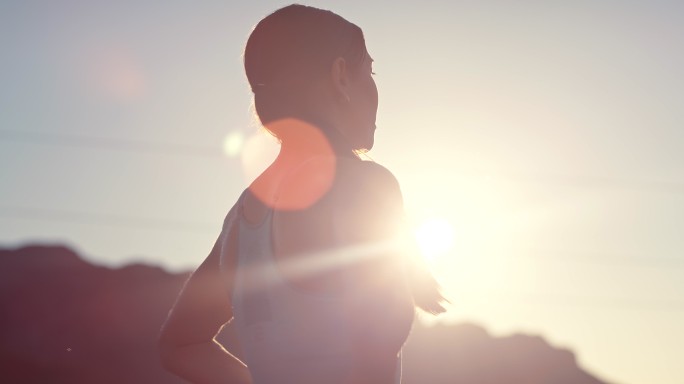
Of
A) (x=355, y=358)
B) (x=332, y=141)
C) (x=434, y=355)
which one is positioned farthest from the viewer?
(x=434, y=355)

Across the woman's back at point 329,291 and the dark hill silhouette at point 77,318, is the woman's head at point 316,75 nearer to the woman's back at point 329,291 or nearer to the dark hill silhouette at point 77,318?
the woman's back at point 329,291

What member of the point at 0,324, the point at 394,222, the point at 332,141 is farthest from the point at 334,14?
the point at 0,324

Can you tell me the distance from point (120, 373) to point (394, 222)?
36427mm

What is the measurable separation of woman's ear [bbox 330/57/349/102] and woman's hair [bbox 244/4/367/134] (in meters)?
0.02

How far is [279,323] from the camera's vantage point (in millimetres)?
2242

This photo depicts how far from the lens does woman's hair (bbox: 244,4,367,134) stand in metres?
2.50

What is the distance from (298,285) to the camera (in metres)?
2.16

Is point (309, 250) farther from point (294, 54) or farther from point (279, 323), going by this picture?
point (294, 54)

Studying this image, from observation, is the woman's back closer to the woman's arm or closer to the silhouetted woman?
the silhouetted woman

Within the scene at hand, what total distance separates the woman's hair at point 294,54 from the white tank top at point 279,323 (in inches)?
12.8

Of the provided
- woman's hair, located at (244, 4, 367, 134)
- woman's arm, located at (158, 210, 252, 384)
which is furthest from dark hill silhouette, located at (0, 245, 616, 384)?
woman's hair, located at (244, 4, 367, 134)

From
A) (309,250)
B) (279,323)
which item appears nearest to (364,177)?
(309,250)

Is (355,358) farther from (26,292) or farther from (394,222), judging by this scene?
(26,292)

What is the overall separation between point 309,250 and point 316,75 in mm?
586
